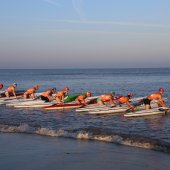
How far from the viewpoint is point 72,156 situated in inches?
514

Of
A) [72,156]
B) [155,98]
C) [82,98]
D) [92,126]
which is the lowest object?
[92,126]

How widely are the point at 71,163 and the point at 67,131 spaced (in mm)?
6604

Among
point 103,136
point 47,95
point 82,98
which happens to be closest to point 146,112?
point 82,98

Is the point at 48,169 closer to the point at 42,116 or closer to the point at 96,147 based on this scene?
the point at 96,147

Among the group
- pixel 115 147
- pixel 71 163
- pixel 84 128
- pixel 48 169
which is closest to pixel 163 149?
pixel 115 147

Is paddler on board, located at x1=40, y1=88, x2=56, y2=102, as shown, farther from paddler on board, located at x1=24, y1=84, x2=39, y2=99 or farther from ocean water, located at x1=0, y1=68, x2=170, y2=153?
ocean water, located at x1=0, y1=68, x2=170, y2=153

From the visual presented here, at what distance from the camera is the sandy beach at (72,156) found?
11836 mm

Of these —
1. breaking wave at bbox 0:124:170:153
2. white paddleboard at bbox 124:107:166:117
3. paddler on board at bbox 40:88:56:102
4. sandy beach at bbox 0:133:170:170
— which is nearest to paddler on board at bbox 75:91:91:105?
paddler on board at bbox 40:88:56:102

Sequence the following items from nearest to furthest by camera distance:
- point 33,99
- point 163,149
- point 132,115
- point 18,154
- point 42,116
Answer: point 18,154
point 163,149
point 132,115
point 42,116
point 33,99

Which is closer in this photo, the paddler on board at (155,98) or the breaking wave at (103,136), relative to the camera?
the breaking wave at (103,136)

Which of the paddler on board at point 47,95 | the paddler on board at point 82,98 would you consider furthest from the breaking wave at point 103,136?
the paddler on board at point 47,95

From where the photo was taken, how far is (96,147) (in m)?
14.8

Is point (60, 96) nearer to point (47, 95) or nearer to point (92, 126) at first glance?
point (47, 95)

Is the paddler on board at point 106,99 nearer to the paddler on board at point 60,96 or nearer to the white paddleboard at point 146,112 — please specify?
the white paddleboard at point 146,112
